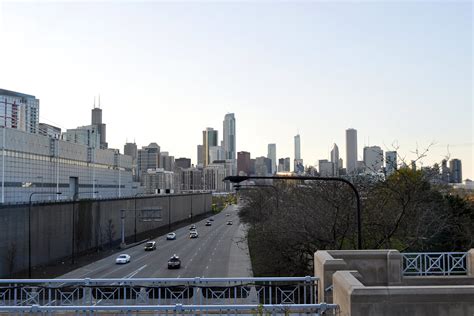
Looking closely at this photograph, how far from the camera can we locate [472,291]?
9.16 meters

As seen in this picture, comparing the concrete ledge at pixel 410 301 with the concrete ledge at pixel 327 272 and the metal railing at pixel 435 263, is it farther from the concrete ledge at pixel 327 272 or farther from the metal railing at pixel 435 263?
the metal railing at pixel 435 263

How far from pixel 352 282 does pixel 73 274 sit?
4075cm

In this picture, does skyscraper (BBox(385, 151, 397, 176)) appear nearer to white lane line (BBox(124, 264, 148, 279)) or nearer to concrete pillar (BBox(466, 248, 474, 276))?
concrete pillar (BBox(466, 248, 474, 276))

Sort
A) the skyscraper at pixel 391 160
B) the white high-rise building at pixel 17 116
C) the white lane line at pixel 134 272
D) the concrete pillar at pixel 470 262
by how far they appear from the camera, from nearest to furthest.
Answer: the concrete pillar at pixel 470 262 < the skyscraper at pixel 391 160 < the white lane line at pixel 134 272 < the white high-rise building at pixel 17 116

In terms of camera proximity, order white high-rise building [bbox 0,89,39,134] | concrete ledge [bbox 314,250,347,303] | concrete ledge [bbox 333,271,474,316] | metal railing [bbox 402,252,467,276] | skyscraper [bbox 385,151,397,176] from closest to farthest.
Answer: concrete ledge [bbox 333,271,474,316] < concrete ledge [bbox 314,250,347,303] < metal railing [bbox 402,252,467,276] < skyscraper [bbox 385,151,397,176] < white high-rise building [bbox 0,89,39,134]

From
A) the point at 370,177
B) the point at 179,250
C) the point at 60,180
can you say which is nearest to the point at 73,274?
the point at 179,250

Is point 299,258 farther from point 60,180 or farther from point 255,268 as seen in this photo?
point 60,180

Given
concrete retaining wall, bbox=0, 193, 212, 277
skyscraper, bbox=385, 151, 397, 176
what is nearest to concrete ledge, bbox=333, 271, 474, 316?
skyscraper, bbox=385, 151, 397, 176

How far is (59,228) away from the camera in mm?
53000

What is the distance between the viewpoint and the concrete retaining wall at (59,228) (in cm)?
4241

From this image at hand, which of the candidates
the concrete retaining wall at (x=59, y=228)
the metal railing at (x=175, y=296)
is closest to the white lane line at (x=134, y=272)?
the concrete retaining wall at (x=59, y=228)

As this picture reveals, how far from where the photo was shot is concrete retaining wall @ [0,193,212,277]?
42406 mm

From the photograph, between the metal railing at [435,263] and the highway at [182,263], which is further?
the highway at [182,263]

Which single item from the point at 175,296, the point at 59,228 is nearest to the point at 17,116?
the point at 59,228
